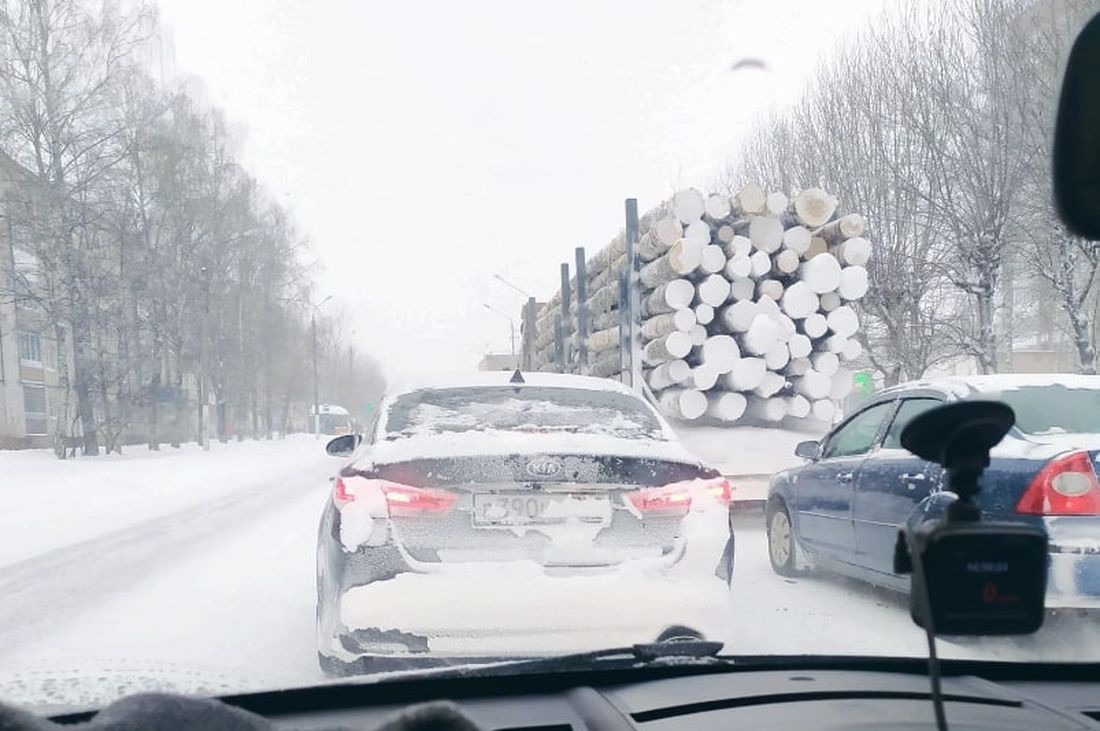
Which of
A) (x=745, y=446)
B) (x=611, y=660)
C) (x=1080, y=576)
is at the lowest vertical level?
(x=1080, y=576)

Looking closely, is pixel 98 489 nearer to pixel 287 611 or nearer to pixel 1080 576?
pixel 287 611

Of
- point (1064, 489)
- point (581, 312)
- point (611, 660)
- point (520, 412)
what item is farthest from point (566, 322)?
point (611, 660)

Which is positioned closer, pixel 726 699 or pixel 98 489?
pixel 726 699

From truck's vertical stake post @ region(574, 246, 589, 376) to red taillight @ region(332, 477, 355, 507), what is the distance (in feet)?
30.7

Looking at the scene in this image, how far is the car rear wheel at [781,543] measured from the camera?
21.5 ft

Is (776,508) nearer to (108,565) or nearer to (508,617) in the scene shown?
(508,617)

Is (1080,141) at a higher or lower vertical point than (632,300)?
A: lower

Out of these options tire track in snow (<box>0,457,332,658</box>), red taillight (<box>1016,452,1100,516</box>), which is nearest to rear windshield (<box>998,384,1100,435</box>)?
red taillight (<box>1016,452,1100,516</box>)

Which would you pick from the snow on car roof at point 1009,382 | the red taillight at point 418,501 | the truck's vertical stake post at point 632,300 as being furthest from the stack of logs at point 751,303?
the red taillight at point 418,501

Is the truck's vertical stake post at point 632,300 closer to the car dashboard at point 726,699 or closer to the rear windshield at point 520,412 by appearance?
the rear windshield at point 520,412

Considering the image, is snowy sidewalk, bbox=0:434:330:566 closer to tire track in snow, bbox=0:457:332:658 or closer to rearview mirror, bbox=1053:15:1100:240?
tire track in snow, bbox=0:457:332:658

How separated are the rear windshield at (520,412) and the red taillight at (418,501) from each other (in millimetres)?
405

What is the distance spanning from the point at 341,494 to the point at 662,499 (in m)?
1.22

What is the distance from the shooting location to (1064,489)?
407 cm
